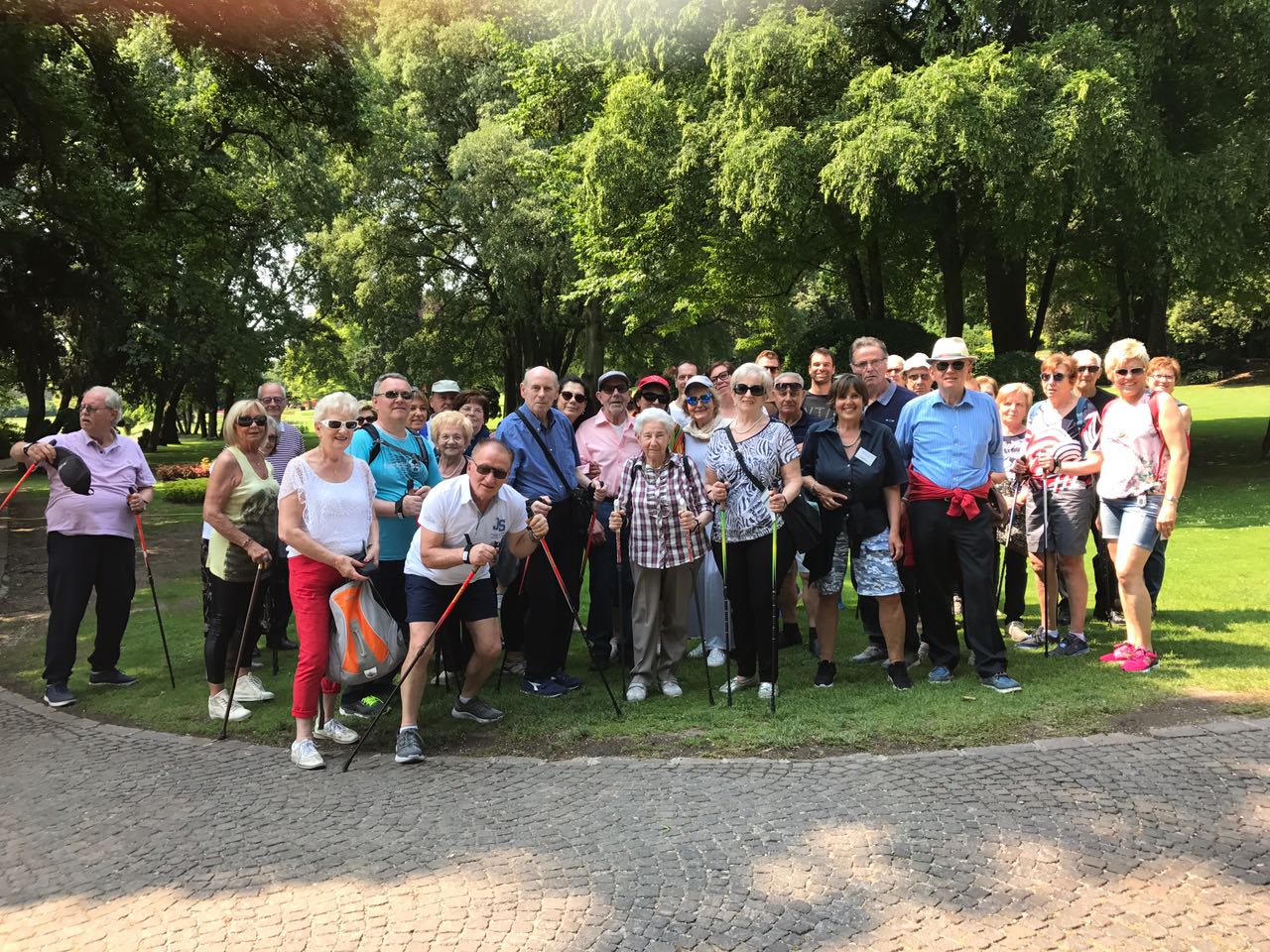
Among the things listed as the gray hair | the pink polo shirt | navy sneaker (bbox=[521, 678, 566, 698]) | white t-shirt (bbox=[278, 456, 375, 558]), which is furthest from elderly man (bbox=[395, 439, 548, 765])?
the pink polo shirt

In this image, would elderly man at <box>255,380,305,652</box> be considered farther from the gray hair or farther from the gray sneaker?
the gray hair

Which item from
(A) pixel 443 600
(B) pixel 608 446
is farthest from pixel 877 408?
(A) pixel 443 600

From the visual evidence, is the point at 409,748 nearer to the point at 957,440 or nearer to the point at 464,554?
the point at 464,554

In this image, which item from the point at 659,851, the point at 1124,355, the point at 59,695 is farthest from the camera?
the point at 59,695

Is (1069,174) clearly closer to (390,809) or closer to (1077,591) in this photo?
(1077,591)

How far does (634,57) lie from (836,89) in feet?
14.0

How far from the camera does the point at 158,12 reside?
11414 mm

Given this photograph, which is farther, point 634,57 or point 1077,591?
point 634,57

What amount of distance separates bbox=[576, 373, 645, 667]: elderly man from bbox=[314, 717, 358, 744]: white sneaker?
195cm

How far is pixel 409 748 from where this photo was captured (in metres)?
4.92

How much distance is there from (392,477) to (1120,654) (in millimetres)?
5028

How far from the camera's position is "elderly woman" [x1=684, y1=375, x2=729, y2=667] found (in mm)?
6613

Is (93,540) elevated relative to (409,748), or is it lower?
elevated

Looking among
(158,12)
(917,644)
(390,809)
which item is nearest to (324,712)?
(390,809)
